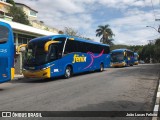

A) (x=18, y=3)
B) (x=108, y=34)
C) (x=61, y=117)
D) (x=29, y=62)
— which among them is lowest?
(x=61, y=117)

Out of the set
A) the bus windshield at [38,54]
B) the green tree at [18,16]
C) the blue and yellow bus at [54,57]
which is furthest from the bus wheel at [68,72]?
the green tree at [18,16]

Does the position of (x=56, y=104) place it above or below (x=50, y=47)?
below

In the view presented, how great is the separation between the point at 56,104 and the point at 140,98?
3.60 m

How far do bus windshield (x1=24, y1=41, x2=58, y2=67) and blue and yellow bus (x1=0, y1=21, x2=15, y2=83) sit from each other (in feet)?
12.5

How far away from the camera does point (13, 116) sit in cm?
828

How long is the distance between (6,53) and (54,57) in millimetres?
5253

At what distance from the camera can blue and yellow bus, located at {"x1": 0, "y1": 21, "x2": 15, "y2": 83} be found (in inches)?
571

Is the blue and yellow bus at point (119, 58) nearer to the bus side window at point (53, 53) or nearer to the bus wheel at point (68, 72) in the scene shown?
the bus wheel at point (68, 72)

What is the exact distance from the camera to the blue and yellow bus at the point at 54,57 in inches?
750

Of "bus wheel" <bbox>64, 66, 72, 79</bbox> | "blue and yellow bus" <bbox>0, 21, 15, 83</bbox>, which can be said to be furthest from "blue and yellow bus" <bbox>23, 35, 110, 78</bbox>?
"blue and yellow bus" <bbox>0, 21, 15, 83</bbox>

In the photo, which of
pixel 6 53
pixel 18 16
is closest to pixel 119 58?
pixel 18 16

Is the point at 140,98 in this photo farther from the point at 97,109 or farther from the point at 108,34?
the point at 108,34

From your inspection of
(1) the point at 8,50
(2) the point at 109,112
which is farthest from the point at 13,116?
(1) the point at 8,50

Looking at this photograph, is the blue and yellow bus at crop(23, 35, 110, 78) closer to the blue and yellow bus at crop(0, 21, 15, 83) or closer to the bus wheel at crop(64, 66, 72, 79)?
the bus wheel at crop(64, 66, 72, 79)
